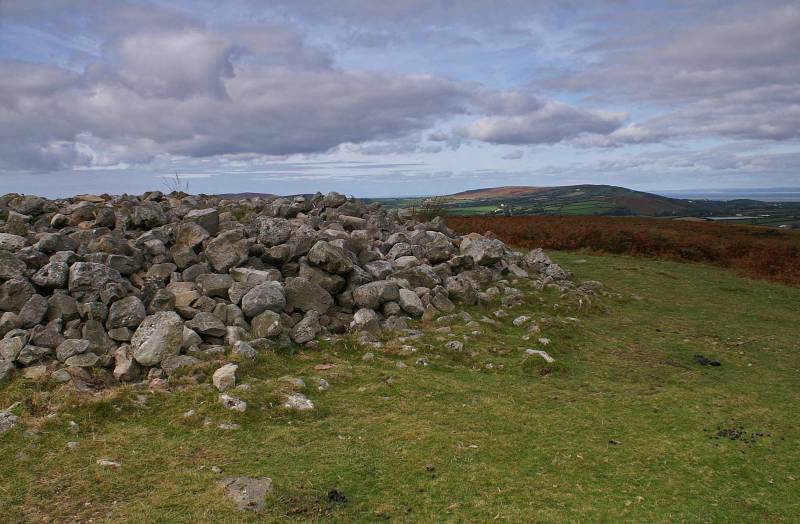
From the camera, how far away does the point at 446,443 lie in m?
6.97

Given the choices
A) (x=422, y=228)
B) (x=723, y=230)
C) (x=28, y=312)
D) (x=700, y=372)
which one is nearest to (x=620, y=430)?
(x=700, y=372)

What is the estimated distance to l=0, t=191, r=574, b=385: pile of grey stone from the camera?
30.4ft

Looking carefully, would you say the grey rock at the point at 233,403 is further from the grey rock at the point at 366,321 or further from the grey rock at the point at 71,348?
the grey rock at the point at 366,321

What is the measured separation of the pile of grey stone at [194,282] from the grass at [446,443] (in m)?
0.91

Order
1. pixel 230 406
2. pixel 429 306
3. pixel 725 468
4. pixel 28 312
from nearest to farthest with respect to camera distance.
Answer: pixel 725 468 → pixel 230 406 → pixel 28 312 → pixel 429 306

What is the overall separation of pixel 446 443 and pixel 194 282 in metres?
6.94

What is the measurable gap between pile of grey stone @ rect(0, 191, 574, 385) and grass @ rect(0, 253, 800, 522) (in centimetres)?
91

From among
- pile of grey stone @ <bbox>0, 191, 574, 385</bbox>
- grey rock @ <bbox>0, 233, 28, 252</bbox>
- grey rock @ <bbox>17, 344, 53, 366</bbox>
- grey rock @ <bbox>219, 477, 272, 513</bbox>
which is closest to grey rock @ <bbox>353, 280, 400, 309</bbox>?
pile of grey stone @ <bbox>0, 191, 574, 385</bbox>

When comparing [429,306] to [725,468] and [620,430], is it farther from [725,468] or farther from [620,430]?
[725,468]

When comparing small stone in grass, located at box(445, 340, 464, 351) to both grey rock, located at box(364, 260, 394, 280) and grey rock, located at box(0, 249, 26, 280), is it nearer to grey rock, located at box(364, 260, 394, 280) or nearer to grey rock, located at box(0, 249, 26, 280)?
grey rock, located at box(364, 260, 394, 280)

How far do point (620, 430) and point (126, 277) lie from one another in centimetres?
960

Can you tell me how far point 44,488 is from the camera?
5875 mm

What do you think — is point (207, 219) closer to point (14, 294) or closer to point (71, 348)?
point (14, 294)

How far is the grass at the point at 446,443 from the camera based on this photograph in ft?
18.5
